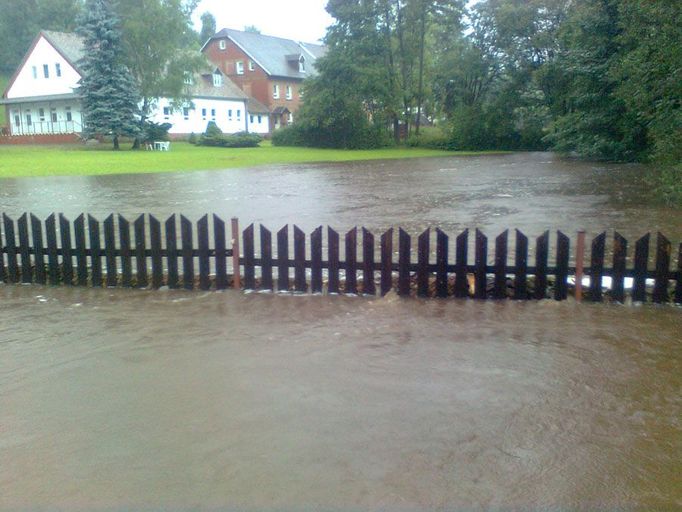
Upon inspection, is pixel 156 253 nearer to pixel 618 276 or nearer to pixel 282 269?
pixel 282 269

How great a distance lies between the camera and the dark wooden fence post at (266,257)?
26.6ft

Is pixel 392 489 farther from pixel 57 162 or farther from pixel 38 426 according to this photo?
pixel 57 162

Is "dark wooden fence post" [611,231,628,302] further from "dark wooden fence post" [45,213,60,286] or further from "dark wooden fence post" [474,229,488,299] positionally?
"dark wooden fence post" [45,213,60,286]

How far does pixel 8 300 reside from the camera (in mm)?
8266

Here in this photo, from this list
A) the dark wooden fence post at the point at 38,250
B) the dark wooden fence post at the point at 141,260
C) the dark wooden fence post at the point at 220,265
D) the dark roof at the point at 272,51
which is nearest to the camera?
the dark wooden fence post at the point at 220,265

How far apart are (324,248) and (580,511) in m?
8.31

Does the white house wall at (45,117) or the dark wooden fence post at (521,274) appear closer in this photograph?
the dark wooden fence post at (521,274)

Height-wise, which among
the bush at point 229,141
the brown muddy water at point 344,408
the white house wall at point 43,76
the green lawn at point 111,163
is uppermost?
the white house wall at point 43,76

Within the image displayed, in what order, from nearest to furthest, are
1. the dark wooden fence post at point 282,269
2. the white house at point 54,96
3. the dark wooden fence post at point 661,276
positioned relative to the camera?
the dark wooden fence post at point 661,276 → the dark wooden fence post at point 282,269 → the white house at point 54,96

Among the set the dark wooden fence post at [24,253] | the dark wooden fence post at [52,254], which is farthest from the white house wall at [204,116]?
the dark wooden fence post at [52,254]

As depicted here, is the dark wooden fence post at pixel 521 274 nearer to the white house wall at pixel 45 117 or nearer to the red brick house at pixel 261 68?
the white house wall at pixel 45 117

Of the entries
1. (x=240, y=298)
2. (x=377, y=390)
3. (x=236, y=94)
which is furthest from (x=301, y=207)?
(x=236, y=94)

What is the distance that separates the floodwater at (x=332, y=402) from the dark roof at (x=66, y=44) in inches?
2224

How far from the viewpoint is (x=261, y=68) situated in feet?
274
